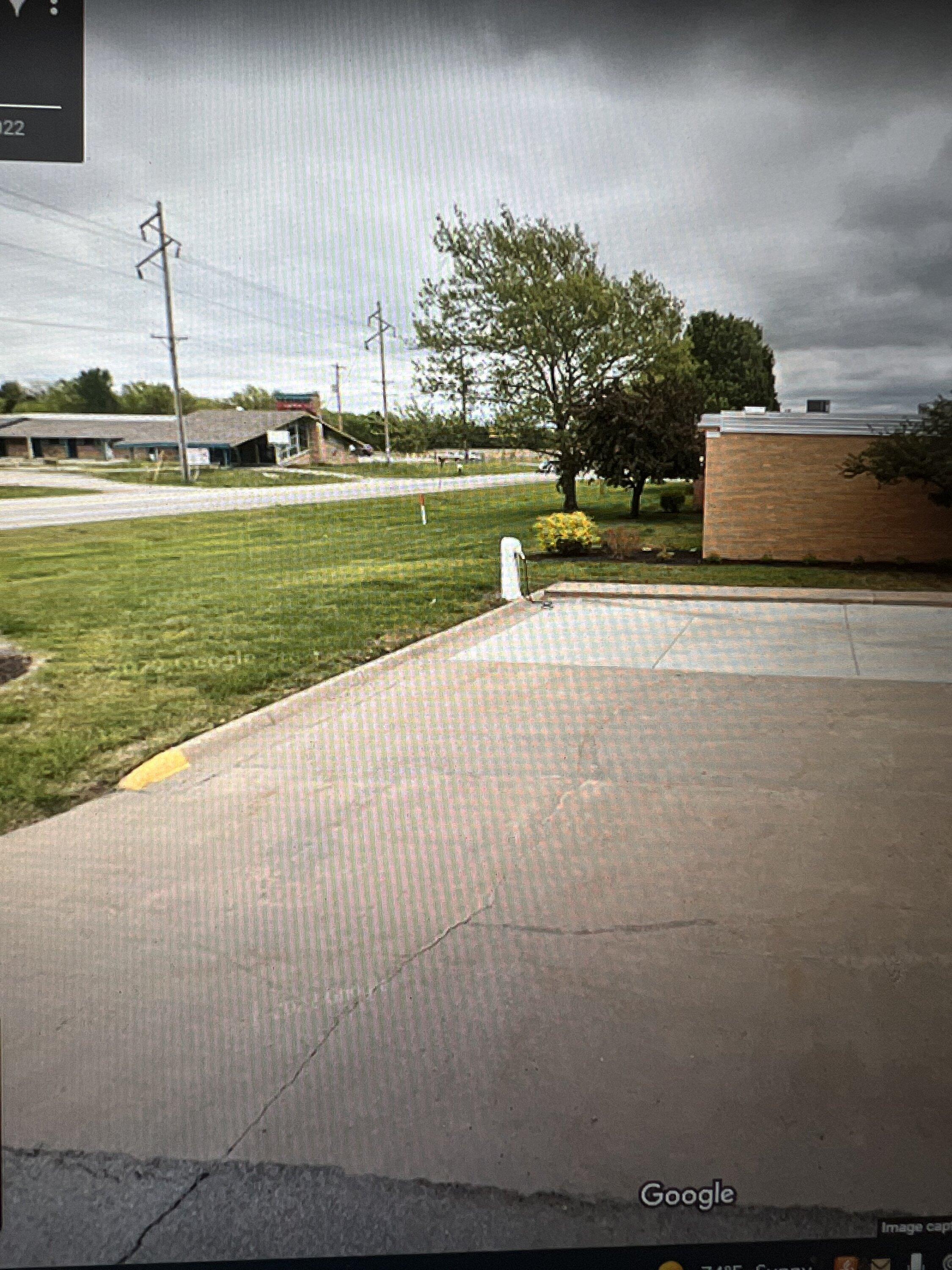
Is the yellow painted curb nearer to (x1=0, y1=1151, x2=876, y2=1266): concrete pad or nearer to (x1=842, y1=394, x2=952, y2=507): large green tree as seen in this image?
(x1=0, y1=1151, x2=876, y2=1266): concrete pad

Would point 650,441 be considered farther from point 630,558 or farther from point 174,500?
point 174,500

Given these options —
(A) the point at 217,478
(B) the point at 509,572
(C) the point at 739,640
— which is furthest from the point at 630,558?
(A) the point at 217,478

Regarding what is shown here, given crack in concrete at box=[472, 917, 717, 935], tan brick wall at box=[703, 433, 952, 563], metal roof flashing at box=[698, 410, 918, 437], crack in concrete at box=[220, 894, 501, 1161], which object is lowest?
crack in concrete at box=[472, 917, 717, 935]

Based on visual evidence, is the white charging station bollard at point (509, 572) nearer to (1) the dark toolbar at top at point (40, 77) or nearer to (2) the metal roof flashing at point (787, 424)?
(2) the metal roof flashing at point (787, 424)

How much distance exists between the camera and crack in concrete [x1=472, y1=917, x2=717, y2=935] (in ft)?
5.92

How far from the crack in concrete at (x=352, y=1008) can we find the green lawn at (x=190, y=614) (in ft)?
3.31

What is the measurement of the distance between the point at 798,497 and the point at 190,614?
7.69 m

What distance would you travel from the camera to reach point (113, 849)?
2369 millimetres

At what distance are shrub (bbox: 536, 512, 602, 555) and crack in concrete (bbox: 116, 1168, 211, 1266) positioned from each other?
8474 mm

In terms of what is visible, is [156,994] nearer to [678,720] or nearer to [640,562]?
[678,720]

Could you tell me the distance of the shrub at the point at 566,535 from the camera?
30.9 feet

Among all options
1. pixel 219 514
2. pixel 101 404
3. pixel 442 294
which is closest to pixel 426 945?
pixel 219 514

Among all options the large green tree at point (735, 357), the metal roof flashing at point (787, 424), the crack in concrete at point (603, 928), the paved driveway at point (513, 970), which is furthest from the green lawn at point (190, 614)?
the metal roof flashing at point (787, 424)

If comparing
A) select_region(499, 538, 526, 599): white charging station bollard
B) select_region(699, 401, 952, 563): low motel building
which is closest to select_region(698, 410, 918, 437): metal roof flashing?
select_region(699, 401, 952, 563): low motel building
